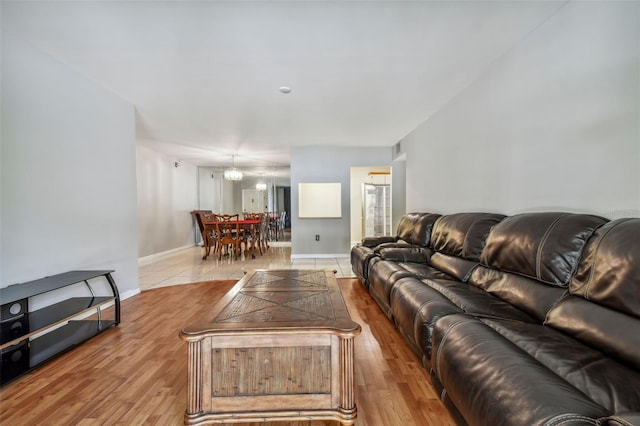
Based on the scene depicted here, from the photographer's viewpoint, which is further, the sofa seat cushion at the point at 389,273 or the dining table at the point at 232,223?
the dining table at the point at 232,223

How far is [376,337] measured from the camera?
2291mm

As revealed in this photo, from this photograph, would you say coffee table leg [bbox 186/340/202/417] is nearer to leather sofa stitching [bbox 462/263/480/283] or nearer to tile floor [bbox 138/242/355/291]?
leather sofa stitching [bbox 462/263/480/283]

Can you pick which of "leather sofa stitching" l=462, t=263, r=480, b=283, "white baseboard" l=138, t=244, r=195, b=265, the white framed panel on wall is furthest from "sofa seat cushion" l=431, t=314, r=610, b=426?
"white baseboard" l=138, t=244, r=195, b=265

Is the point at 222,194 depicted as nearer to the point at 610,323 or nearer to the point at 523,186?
the point at 523,186

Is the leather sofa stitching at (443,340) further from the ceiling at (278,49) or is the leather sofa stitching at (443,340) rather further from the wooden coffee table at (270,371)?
the ceiling at (278,49)

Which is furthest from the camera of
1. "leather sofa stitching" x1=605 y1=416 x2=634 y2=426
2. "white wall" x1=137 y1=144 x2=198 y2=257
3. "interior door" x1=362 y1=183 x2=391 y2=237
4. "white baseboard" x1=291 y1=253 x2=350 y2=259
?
"interior door" x1=362 y1=183 x2=391 y2=237

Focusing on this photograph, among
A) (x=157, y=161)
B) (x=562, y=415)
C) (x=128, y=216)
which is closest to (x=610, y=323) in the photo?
(x=562, y=415)

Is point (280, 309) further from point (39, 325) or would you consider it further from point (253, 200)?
point (253, 200)

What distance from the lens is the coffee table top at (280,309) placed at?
1.33 metres

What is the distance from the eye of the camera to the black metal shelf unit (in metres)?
1.78

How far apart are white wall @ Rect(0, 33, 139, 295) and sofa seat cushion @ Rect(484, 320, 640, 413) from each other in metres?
3.46

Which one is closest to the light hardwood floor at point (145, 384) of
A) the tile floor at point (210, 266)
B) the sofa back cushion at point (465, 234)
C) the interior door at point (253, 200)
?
the sofa back cushion at point (465, 234)

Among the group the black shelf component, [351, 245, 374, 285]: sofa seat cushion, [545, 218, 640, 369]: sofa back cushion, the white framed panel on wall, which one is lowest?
the black shelf component

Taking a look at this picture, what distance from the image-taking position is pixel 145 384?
1.69 m
